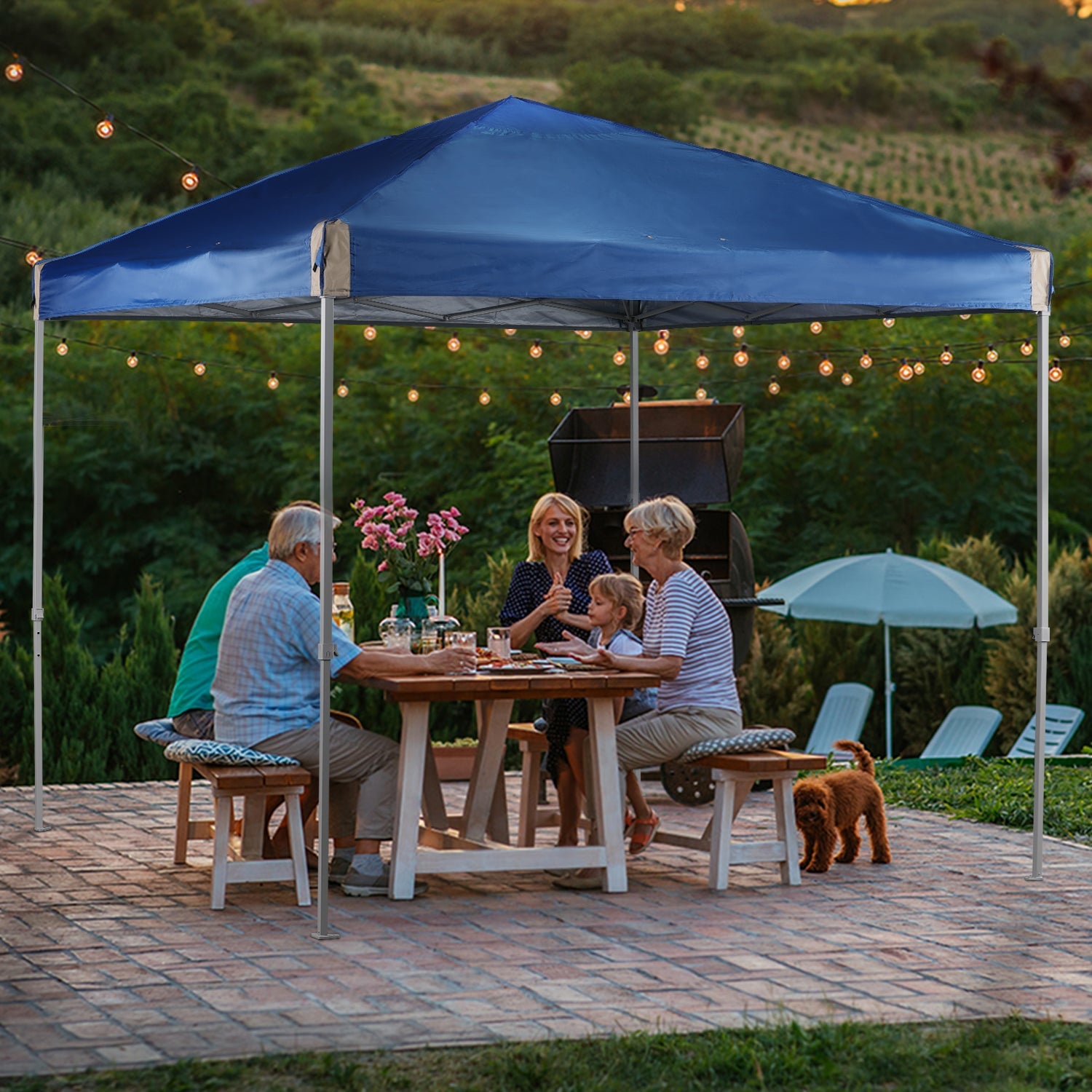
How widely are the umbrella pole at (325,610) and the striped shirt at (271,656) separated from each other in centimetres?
35

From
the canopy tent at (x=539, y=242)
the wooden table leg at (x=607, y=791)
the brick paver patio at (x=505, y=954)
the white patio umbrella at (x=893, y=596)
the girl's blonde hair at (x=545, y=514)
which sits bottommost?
the brick paver patio at (x=505, y=954)

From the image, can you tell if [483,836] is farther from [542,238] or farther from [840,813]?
[542,238]

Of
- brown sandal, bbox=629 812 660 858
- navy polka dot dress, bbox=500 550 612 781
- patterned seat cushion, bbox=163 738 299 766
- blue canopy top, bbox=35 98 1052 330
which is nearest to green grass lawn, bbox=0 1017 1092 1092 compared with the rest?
patterned seat cushion, bbox=163 738 299 766

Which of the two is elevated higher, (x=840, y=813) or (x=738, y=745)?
(x=738, y=745)

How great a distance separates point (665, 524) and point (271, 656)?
149 cm

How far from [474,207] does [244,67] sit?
2991 cm

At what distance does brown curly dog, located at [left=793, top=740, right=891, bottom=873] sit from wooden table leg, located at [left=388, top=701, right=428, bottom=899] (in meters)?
1.39

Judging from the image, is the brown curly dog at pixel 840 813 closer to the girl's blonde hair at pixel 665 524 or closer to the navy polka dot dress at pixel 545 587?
the girl's blonde hair at pixel 665 524

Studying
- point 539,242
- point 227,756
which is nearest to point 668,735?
point 227,756

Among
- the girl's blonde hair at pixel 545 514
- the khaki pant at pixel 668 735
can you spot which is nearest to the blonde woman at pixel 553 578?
the girl's blonde hair at pixel 545 514

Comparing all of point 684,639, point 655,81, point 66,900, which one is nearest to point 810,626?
point 684,639

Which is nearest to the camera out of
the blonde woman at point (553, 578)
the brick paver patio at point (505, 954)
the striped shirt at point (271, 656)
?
the brick paver patio at point (505, 954)

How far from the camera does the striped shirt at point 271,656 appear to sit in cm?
557

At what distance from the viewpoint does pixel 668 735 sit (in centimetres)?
596
